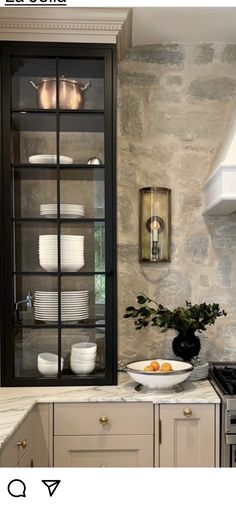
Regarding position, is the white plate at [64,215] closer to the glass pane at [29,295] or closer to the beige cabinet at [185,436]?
the glass pane at [29,295]

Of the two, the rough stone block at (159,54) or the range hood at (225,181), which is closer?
the range hood at (225,181)

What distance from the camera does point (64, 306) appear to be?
2164 millimetres

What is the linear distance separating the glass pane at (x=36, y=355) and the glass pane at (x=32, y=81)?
1.08 meters

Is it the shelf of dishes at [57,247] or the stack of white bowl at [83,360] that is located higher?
the shelf of dishes at [57,247]

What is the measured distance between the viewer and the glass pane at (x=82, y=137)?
215 centimetres

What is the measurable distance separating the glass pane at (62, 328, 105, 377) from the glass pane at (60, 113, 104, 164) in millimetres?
821

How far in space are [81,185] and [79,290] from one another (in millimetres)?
505

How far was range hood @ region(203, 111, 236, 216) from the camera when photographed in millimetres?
1973

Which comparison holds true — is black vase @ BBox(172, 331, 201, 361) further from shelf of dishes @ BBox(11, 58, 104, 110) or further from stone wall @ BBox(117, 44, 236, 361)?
shelf of dishes @ BBox(11, 58, 104, 110)

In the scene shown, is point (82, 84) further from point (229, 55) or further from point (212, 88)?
point (229, 55)

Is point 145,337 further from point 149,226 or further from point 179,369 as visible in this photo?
point 149,226

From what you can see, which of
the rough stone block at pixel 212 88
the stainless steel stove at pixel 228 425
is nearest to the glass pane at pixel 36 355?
the stainless steel stove at pixel 228 425

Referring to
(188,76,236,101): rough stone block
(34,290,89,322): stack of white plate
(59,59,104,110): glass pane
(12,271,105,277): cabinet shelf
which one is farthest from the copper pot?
(34,290,89,322): stack of white plate
